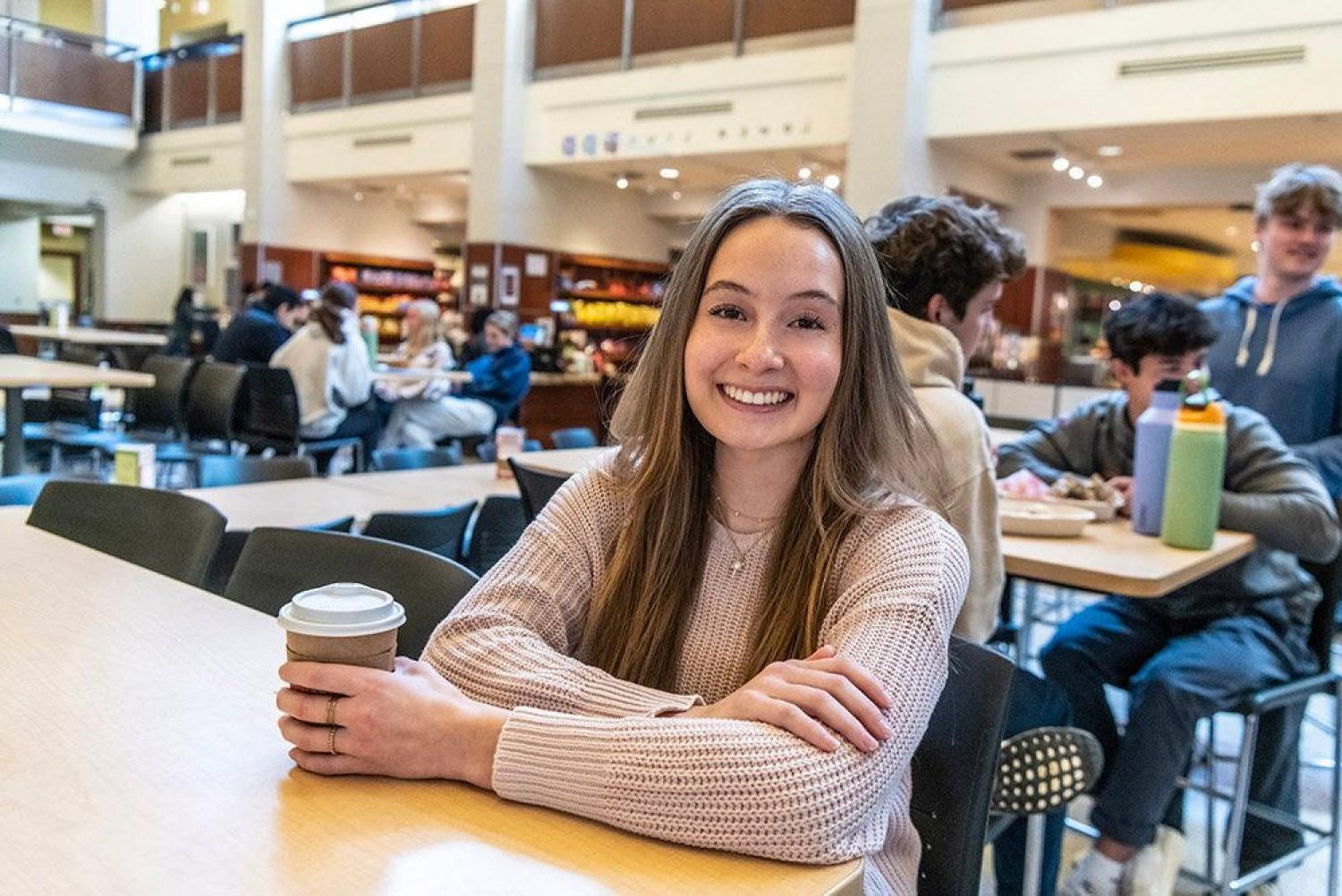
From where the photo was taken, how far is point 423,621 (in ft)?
5.15

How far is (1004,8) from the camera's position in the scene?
7699 mm

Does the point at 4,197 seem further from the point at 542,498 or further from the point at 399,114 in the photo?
the point at 542,498

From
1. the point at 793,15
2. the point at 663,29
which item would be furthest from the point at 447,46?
the point at 793,15

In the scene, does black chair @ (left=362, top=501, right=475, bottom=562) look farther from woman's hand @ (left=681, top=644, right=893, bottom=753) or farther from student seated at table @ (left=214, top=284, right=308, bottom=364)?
student seated at table @ (left=214, top=284, right=308, bottom=364)

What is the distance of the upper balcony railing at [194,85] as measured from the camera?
13.9 meters

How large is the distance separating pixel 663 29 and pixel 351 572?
8.87 m

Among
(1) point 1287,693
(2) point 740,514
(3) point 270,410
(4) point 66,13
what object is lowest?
(1) point 1287,693

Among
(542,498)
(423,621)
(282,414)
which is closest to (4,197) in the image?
(282,414)

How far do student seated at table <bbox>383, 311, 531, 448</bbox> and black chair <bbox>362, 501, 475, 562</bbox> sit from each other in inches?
151

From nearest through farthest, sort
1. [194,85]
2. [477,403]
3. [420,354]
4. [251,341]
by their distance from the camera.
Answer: [477,403] < [251,341] < [420,354] < [194,85]

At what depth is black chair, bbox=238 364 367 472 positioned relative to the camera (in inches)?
229

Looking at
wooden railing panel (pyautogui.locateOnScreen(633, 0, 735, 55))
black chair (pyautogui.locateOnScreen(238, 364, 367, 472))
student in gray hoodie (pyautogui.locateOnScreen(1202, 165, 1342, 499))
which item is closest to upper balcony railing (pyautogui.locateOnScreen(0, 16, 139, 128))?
wooden railing panel (pyautogui.locateOnScreen(633, 0, 735, 55))

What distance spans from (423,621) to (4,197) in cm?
1620

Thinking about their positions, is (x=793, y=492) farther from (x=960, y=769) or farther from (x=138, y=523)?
(x=138, y=523)
